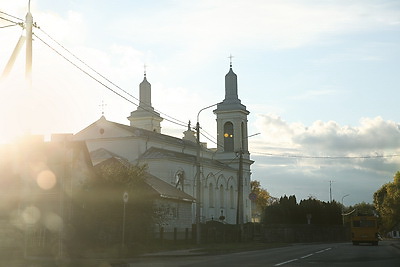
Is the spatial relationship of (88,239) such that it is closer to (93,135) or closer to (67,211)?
(67,211)

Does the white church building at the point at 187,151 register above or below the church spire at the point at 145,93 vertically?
below

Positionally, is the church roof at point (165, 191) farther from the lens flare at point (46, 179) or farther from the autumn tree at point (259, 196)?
the autumn tree at point (259, 196)

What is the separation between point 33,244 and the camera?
33.8 m

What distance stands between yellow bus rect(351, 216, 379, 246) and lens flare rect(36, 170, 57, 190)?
27.1 m

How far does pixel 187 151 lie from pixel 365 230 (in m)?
35.7

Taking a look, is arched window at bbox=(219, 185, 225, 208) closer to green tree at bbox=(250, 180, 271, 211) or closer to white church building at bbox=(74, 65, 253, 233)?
white church building at bbox=(74, 65, 253, 233)

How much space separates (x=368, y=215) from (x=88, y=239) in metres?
27.5

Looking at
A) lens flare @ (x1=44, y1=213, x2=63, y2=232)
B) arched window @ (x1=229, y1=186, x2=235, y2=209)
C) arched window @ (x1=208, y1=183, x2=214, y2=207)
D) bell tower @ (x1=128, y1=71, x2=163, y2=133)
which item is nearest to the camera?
lens flare @ (x1=44, y1=213, x2=63, y2=232)

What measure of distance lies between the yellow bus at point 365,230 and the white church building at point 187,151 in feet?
45.2

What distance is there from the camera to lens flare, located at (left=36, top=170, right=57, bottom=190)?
3703 centimetres

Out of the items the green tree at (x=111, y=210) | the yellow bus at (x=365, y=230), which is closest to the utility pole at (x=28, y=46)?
the green tree at (x=111, y=210)

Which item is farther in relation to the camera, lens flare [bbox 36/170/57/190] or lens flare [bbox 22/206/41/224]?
lens flare [bbox 36/170/57/190]

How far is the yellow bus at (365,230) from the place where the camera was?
5106 cm

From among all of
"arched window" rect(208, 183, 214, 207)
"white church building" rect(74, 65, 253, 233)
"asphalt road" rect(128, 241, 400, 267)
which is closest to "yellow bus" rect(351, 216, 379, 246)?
"white church building" rect(74, 65, 253, 233)
